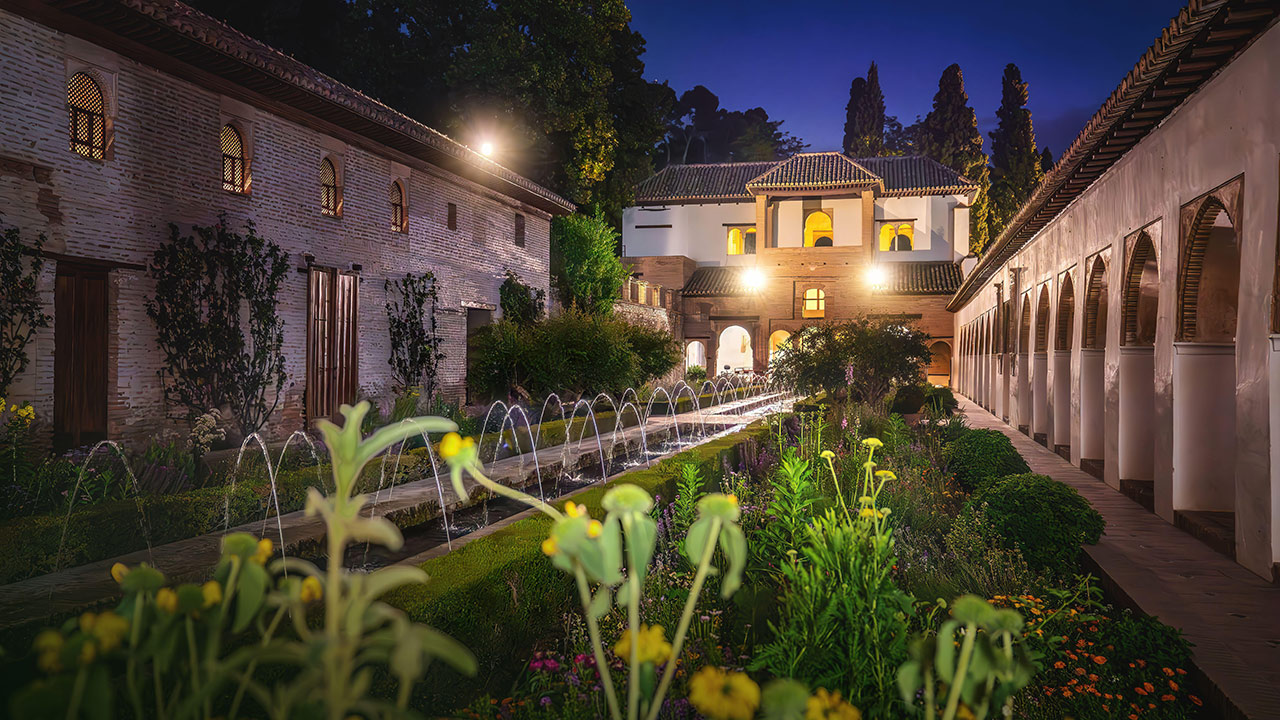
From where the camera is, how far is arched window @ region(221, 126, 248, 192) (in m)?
11.3

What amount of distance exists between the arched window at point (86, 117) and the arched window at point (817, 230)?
3335cm

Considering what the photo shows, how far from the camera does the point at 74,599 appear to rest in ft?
15.8

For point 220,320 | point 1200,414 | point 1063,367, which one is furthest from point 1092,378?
point 220,320

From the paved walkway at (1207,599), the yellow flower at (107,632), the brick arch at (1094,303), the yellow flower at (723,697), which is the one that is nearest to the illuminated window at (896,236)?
the brick arch at (1094,303)

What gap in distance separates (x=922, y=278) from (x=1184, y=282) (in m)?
30.8

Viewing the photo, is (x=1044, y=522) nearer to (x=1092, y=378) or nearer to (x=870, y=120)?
(x=1092, y=378)

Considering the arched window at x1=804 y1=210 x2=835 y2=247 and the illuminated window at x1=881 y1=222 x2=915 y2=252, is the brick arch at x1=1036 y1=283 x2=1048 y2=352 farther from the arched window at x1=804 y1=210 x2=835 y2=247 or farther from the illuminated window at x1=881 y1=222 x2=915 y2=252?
the illuminated window at x1=881 y1=222 x2=915 y2=252

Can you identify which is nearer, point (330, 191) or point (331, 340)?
point (331, 340)

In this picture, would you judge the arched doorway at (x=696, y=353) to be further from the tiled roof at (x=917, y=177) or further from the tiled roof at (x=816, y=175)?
the tiled roof at (x=917, y=177)

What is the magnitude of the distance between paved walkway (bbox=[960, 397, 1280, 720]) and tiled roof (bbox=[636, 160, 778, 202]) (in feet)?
112

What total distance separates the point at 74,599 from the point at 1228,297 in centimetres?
1038

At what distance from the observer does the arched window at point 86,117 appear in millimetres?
9086

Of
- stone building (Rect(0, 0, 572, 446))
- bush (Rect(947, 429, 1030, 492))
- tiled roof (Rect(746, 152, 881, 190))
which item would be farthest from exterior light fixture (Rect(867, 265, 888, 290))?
bush (Rect(947, 429, 1030, 492))

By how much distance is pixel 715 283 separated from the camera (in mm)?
37750
